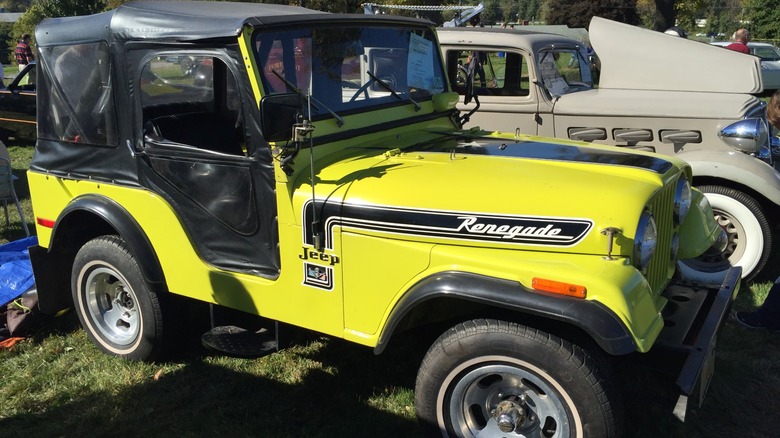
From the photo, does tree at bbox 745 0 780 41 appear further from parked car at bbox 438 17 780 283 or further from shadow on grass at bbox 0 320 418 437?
shadow on grass at bbox 0 320 418 437

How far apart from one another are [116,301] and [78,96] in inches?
50.8

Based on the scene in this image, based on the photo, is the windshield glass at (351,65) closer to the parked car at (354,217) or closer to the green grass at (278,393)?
the parked car at (354,217)

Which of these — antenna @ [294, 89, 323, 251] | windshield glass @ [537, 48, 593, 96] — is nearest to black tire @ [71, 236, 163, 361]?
antenna @ [294, 89, 323, 251]

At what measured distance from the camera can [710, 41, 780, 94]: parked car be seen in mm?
17859

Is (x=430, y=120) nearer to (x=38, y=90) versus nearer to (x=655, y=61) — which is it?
(x=38, y=90)

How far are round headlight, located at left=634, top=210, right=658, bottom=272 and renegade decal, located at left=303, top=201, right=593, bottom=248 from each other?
0.22 m

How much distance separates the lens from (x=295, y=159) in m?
2.97

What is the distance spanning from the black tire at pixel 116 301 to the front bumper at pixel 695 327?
2.76 metres

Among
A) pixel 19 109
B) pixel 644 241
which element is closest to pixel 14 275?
pixel 644 241

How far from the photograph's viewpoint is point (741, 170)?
4883 mm

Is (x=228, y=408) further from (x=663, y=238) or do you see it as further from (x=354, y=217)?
(x=663, y=238)

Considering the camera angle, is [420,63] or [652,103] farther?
[652,103]

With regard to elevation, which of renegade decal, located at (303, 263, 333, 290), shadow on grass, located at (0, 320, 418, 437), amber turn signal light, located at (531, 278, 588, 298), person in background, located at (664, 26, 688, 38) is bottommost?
shadow on grass, located at (0, 320, 418, 437)

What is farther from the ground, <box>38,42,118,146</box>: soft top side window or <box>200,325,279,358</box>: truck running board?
<box>38,42,118,146</box>: soft top side window
